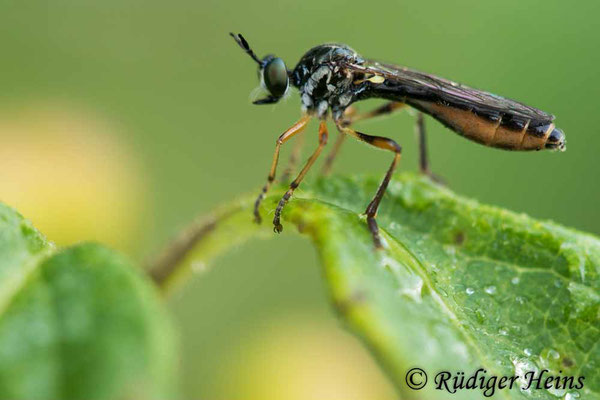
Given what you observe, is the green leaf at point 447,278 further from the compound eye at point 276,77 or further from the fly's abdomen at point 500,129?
the compound eye at point 276,77

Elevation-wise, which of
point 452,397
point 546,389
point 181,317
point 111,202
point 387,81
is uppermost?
point 387,81

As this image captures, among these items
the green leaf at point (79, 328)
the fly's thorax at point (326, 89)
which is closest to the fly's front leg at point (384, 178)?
the fly's thorax at point (326, 89)

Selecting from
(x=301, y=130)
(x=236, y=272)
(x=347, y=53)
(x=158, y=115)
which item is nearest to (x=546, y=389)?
(x=301, y=130)

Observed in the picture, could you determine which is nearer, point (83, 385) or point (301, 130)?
point (83, 385)

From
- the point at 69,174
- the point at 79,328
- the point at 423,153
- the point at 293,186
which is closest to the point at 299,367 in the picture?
the point at 423,153

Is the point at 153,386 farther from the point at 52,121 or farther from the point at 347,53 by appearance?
the point at 52,121

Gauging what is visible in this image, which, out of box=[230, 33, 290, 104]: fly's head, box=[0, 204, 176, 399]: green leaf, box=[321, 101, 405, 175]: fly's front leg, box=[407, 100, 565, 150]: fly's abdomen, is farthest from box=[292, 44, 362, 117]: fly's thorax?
box=[0, 204, 176, 399]: green leaf

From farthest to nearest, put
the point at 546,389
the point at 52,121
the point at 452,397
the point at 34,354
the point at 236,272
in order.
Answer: the point at 236,272
the point at 52,121
the point at 546,389
the point at 452,397
the point at 34,354

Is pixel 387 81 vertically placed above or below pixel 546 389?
above
